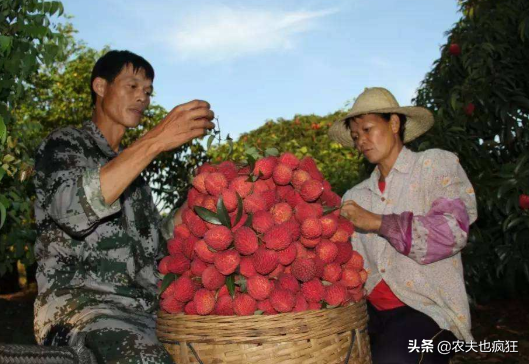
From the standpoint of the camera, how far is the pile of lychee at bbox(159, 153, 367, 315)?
6.20 ft

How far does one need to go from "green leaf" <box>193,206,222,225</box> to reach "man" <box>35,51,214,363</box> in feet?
0.95

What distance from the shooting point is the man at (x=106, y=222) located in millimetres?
2088

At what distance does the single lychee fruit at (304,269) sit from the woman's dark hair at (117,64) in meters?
1.34

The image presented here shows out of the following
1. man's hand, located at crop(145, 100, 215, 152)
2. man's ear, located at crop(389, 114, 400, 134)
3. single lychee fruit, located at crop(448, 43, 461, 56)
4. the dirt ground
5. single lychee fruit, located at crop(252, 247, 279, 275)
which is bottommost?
the dirt ground

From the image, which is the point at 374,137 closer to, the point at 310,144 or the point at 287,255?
the point at 287,255

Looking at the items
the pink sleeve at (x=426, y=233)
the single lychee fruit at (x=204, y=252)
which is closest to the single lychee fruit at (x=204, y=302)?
the single lychee fruit at (x=204, y=252)

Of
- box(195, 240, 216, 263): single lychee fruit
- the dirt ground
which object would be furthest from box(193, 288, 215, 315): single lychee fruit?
the dirt ground

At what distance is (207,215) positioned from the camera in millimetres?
1952

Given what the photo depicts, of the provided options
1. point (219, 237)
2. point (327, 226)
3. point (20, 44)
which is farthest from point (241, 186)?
point (20, 44)

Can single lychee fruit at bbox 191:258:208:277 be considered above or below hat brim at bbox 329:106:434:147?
below

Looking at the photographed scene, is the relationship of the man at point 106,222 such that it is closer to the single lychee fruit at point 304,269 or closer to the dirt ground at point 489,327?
the single lychee fruit at point 304,269

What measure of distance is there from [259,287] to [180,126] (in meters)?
0.66

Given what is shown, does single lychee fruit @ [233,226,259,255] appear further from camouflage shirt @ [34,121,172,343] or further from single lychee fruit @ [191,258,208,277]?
camouflage shirt @ [34,121,172,343]

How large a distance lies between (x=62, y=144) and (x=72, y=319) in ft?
2.31
